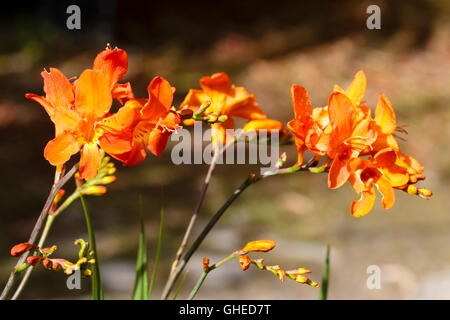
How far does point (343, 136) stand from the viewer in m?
1.01

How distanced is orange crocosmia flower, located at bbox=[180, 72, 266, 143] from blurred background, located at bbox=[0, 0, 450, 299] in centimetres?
186

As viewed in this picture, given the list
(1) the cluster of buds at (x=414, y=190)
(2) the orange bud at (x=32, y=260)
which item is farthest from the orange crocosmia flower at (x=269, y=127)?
(2) the orange bud at (x=32, y=260)

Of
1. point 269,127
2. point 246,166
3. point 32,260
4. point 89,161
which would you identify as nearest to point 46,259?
point 32,260

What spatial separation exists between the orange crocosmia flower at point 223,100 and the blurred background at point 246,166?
186 centimetres

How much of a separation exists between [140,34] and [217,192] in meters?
4.13

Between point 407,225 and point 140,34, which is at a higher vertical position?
→ point 140,34

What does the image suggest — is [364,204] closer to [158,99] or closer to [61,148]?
→ [158,99]

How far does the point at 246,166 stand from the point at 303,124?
380 centimetres

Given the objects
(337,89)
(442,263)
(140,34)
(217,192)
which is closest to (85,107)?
(337,89)

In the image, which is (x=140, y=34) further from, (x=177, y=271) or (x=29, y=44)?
(x=177, y=271)

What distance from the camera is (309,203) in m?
4.35

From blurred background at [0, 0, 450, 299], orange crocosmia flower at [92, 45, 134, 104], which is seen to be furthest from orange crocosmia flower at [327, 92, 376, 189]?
blurred background at [0, 0, 450, 299]

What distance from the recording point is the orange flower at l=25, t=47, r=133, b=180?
930 mm

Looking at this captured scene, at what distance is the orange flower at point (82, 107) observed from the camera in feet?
3.05
